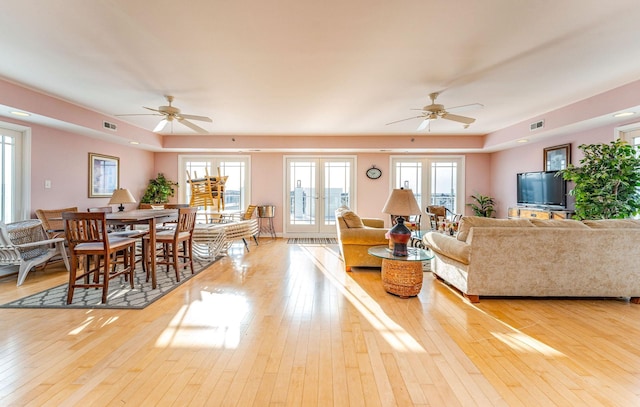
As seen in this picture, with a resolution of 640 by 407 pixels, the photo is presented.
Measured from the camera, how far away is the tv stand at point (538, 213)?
490 cm

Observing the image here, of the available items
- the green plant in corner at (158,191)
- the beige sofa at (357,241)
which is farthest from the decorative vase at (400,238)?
the green plant in corner at (158,191)

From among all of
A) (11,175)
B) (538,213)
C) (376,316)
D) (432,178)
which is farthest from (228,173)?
(538,213)

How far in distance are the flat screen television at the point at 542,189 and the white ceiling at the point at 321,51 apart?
1411mm

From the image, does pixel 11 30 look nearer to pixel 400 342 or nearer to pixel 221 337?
pixel 221 337

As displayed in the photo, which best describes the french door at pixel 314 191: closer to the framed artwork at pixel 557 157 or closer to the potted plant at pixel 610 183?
the framed artwork at pixel 557 157

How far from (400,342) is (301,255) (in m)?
3.23

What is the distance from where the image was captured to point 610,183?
3.77 metres

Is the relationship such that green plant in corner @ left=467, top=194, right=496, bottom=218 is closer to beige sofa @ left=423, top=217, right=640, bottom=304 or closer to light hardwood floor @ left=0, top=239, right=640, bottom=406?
beige sofa @ left=423, top=217, right=640, bottom=304

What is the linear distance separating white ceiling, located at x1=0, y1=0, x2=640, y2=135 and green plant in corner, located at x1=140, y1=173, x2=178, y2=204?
2663 millimetres

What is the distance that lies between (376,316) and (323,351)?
2.54 feet

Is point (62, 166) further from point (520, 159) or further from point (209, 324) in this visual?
point (520, 159)

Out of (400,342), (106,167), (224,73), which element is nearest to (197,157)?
(106,167)

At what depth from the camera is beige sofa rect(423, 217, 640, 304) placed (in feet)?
9.86

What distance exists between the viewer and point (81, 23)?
2355 mm
